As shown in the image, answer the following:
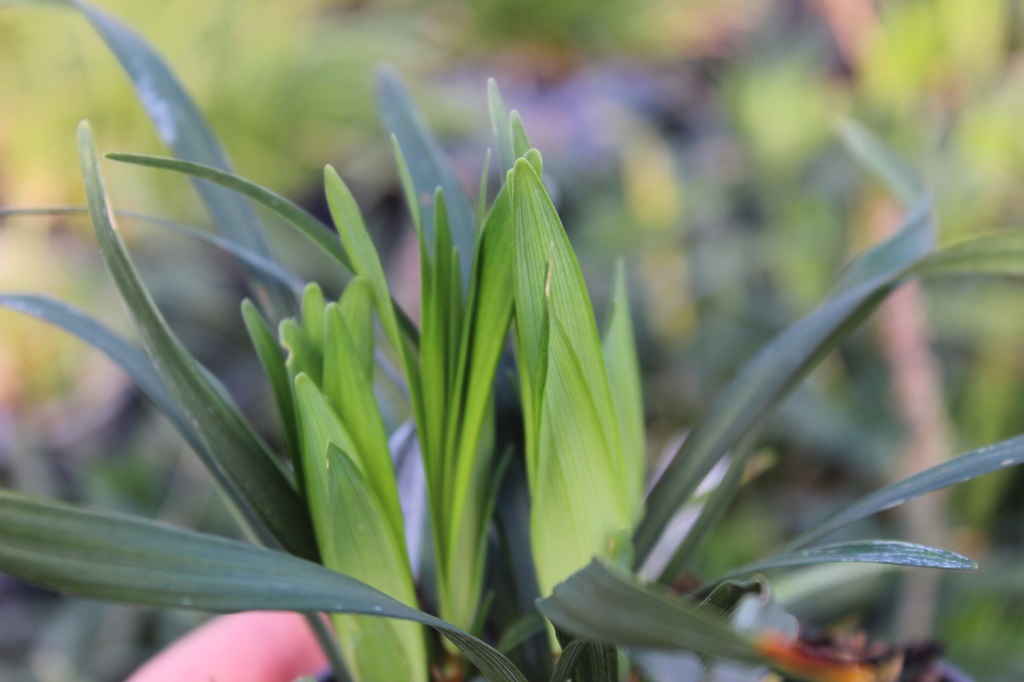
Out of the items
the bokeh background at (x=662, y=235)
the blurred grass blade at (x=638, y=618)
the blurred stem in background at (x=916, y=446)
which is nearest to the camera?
the blurred grass blade at (x=638, y=618)

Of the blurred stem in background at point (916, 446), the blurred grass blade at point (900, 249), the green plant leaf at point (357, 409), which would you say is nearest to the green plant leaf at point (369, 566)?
the green plant leaf at point (357, 409)

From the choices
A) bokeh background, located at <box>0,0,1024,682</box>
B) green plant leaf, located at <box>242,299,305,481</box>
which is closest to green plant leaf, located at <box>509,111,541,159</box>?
green plant leaf, located at <box>242,299,305,481</box>

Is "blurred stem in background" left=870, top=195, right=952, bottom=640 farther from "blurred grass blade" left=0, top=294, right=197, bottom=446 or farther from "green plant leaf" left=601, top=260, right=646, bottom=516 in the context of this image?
"blurred grass blade" left=0, top=294, right=197, bottom=446

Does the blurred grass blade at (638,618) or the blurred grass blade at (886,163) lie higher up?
the blurred grass blade at (886,163)

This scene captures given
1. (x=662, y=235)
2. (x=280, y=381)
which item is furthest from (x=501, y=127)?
(x=662, y=235)

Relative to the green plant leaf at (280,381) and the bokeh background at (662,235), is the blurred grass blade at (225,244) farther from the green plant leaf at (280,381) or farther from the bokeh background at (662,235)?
the bokeh background at (662,235)

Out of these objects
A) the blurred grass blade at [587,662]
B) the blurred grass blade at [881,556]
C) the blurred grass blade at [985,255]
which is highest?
the blurred grass blade at [985,255]
